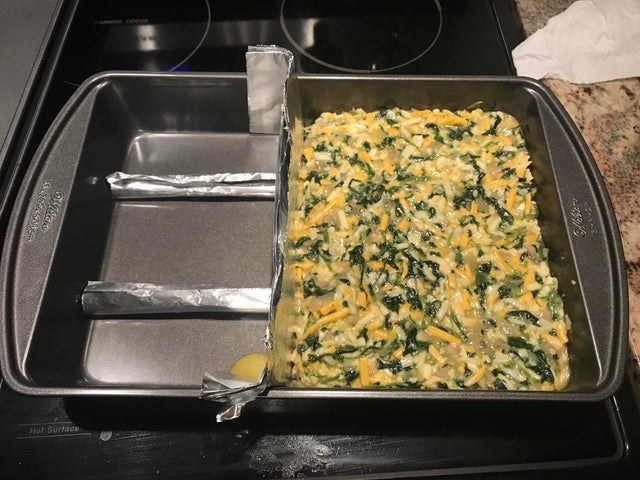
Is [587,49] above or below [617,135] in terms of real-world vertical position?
above

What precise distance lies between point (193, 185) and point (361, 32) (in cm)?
82

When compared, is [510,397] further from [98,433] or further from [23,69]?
[23,69]

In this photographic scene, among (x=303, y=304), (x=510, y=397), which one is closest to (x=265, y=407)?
(x=303, y=304)

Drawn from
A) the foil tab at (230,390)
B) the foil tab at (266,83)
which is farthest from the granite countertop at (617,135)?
the foil tab at (230,390)

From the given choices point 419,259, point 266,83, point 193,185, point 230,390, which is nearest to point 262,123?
point 266,83

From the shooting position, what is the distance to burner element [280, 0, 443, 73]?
69.7 inches

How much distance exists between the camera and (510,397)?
1023 mm

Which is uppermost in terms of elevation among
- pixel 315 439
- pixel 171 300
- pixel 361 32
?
pixel 361 32

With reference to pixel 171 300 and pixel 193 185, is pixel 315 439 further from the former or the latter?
pixel 193 185

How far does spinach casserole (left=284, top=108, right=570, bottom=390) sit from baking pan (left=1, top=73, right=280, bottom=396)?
21 cm

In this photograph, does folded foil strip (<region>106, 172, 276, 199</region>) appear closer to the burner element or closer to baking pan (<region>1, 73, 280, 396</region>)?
baking pan (<region>1, 73, 280, 396</region>)

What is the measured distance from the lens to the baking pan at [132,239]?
123cm

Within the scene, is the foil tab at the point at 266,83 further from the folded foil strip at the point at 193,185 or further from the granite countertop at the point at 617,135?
the granite countertop at the point at 617,135

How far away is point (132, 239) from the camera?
1.53 m
